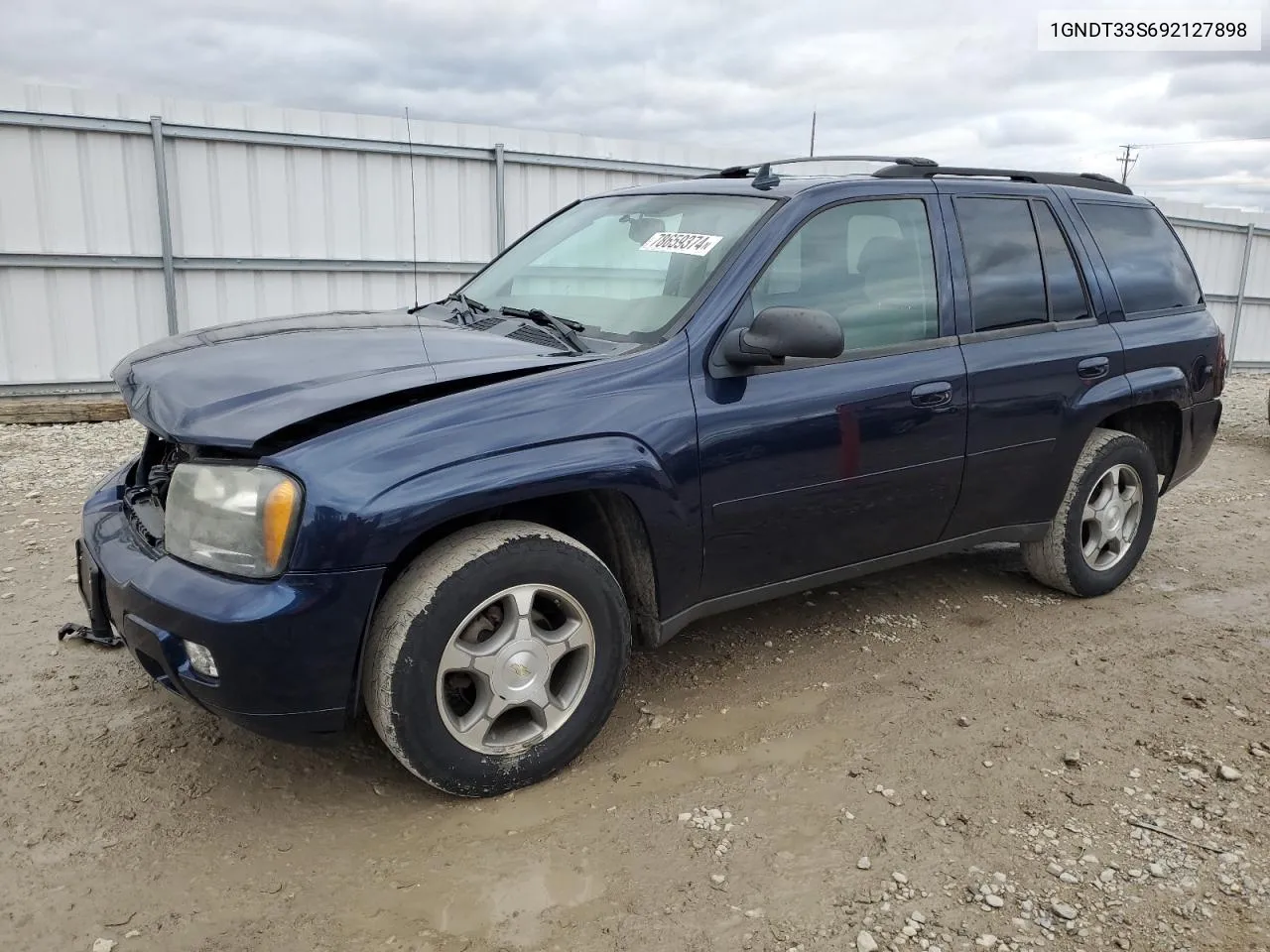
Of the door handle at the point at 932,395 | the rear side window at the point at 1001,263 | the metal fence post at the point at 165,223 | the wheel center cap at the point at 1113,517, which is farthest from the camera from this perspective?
the metal fence post at the point at 165,223

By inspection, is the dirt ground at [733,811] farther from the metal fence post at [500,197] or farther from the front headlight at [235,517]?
the metal fence post at [500,197]

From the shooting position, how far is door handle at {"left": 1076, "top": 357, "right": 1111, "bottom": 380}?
4.16 metres

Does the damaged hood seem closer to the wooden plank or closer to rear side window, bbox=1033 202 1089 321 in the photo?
rear side window, bbox=1033 202 1089 321

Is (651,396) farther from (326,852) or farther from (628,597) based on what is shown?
(326,852)

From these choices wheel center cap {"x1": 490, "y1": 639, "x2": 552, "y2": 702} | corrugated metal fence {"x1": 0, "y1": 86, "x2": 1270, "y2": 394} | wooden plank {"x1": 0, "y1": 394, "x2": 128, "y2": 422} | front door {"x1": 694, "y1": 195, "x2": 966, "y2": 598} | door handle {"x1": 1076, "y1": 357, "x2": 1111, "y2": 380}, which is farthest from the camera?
corrugated metal fence {"x1": 0, "y1": 86, "x2": 1270, "y2": 394}

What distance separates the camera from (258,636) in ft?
8.21

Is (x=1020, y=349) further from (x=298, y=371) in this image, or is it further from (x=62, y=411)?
(x=62, y=411)

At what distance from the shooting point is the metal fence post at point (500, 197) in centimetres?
1066

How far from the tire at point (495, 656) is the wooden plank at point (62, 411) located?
247 inches

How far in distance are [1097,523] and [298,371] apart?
3548 mm

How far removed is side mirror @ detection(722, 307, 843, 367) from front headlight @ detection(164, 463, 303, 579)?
144 centimetres

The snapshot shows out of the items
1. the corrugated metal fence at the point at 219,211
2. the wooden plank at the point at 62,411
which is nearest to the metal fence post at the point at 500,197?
the corrugated metal fence at the point at 219,211

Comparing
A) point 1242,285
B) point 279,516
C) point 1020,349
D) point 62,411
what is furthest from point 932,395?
point 1242,285

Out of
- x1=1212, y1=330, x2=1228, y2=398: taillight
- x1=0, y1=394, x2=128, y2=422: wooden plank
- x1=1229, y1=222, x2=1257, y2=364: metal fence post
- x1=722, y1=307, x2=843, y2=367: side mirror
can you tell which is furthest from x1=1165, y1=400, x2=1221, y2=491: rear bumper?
x1=1229, y1=222, x2=1257, y2=364: metal fence post
